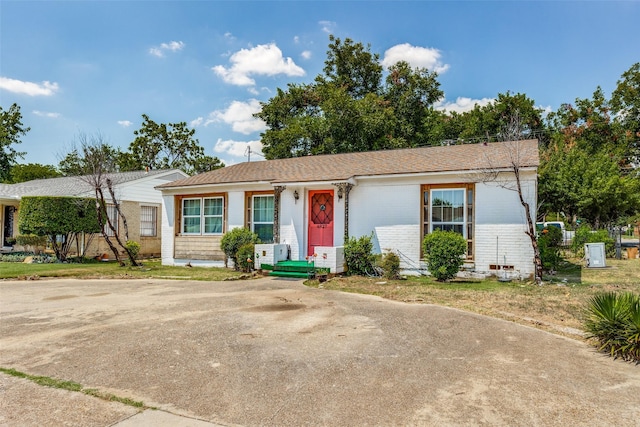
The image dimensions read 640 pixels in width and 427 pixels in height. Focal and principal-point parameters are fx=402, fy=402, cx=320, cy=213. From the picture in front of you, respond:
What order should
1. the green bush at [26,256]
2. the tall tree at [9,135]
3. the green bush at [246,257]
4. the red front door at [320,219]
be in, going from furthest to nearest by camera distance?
the tall tree at [9,135] → the green bush at [26,256] → the red front door at [320,219] → the green bush at [246,257]

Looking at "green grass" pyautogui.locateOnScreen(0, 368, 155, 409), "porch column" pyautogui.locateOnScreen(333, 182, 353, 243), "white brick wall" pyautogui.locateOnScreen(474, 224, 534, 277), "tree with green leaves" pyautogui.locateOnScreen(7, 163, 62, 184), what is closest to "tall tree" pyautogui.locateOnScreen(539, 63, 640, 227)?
"white brick wall" pyautogui.locateOnScreen(474, 224, 534, 277)

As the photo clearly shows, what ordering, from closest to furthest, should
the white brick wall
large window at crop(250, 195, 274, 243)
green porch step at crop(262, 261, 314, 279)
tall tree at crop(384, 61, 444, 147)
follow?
the white brick wall → green porch step at crop(262, 261, 314, 279) → large window at crop(250, 195, 274, 243) → tall tree at crop(384, 61, 444, 147)

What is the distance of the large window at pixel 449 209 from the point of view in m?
12.2

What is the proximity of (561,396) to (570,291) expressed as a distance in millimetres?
A: 6783

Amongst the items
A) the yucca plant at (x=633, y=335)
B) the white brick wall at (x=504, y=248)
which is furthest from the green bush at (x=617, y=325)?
the white brick wall at (x=504, y=248)

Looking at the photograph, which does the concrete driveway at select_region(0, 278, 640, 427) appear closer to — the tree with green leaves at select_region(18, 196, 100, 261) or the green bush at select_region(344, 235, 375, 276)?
the green bush at select_region(344, 235, 375, 276)

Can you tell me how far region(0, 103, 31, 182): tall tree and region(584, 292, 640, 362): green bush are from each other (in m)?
52.7

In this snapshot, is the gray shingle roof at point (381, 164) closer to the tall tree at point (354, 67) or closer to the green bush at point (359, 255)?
the green bush at point (359, 255)

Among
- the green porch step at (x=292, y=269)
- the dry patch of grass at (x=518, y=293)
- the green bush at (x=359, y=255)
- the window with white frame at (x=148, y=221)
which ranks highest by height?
the window with white frame at (x=148, y=221)

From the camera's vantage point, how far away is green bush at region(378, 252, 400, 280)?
39.9 ft

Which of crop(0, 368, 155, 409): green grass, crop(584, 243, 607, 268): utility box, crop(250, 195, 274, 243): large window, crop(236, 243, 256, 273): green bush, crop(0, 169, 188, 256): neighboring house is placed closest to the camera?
crop(0, 368, 155, 409): green grass

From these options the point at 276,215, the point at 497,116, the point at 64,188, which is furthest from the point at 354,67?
the point at 64,188

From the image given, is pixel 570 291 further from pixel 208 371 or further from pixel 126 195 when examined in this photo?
Answer: pixel 126 195

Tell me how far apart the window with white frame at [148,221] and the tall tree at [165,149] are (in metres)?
26.3
